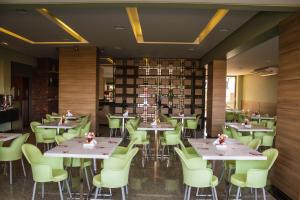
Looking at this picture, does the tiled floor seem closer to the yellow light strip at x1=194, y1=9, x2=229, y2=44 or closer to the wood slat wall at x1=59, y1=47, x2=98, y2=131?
the yellow light strip at x1=194, y1=9, x2=229, y2=44

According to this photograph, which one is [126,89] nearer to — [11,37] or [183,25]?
[11,37]

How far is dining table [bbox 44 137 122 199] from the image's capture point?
371cm

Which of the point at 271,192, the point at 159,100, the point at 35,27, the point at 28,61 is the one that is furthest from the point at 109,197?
the point at 28,61

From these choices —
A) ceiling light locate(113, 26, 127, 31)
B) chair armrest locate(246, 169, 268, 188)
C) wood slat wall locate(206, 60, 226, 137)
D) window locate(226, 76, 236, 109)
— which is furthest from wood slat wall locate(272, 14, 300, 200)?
window locate(226, 76, 236, 109)

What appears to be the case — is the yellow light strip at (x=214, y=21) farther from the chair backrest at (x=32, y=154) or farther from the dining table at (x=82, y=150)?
the chair backrest at (x=32, y=154)

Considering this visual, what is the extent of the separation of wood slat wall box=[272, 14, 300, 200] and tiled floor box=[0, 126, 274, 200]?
0.42 m

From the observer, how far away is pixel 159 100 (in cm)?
1223

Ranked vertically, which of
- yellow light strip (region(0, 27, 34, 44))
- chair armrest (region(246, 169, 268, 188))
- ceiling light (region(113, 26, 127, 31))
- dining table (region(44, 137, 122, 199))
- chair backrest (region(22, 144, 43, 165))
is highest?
yellow light strip (region(0, 27, 34, 44))

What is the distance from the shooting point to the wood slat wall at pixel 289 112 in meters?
4.19

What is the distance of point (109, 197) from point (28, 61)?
9532mm

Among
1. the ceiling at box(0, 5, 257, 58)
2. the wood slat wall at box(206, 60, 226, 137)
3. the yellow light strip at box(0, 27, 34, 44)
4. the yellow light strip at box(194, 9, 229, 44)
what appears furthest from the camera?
the wood slat wall at box(206, 60, 226, 137)

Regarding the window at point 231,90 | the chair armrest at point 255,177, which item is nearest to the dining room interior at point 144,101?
the chair armrest at point 255,177

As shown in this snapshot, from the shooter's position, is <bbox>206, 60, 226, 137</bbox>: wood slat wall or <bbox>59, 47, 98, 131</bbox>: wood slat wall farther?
<bbox>206, 60, 226, 137</bbox>: wood slat wall

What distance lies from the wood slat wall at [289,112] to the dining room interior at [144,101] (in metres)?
0.02
